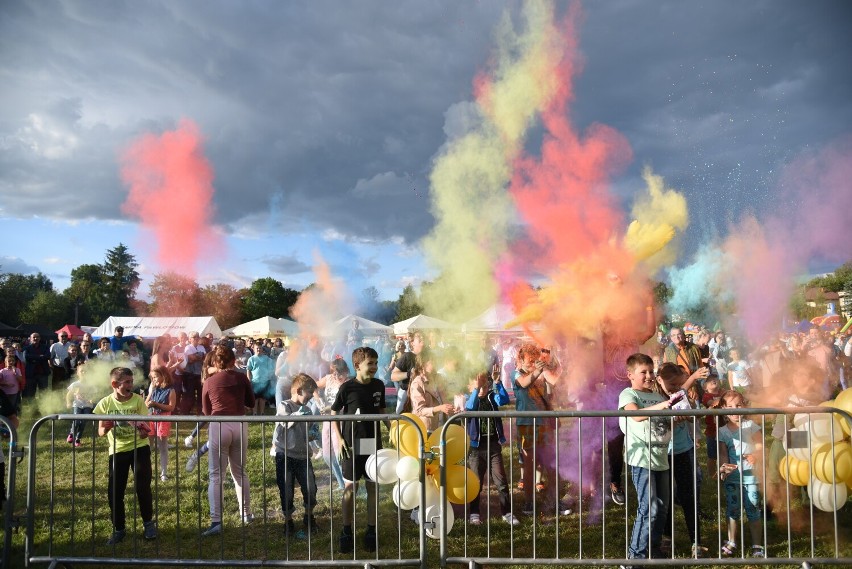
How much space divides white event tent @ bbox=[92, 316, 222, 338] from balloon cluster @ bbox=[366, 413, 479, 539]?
1974 cm

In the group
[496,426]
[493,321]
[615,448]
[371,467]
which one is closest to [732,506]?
[615,448]

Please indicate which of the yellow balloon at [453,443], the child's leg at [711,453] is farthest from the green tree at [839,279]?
the yellow balloon at [453,443]

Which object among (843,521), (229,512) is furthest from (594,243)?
(229,512)

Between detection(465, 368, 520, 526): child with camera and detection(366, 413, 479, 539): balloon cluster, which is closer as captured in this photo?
detection(366, 413, 479, 539): balloon cluster

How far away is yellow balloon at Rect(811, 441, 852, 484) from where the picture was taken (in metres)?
4.50

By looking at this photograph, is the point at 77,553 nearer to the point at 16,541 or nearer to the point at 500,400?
the point at 16,541

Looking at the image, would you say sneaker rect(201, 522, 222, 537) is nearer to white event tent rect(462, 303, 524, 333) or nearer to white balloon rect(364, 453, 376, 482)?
white balloon rect(364, 453, 376, 482)

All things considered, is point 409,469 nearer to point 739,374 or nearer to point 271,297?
point 739,374

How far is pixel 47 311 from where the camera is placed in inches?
2862

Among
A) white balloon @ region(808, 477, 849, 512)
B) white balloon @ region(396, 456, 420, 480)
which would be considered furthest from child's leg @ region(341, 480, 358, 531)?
white balloon @ region(808, 477, 849, 512)

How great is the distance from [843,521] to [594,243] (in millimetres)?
4857

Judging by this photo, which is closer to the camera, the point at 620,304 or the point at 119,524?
the point at 119,524

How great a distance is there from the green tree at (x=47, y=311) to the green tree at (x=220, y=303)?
160ft

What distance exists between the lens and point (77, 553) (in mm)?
4977
